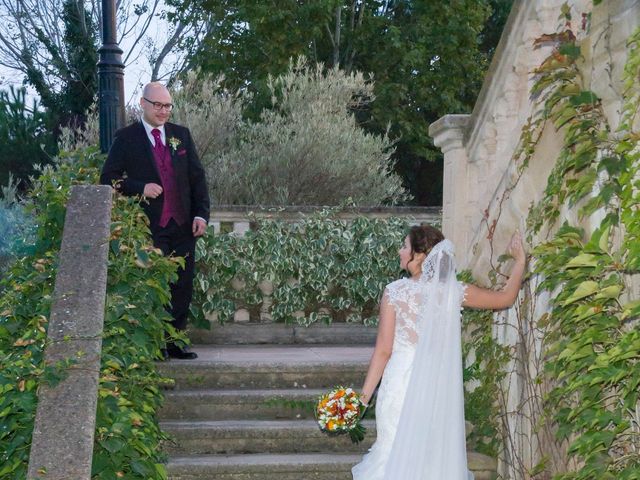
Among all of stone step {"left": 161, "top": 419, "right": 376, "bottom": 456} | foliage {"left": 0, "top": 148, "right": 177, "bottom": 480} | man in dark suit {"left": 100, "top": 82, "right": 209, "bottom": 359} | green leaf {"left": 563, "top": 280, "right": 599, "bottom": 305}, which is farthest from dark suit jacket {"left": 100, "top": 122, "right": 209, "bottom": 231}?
green leaf {"left": 563, "top": 280, "right": 599, "bottom": 305}

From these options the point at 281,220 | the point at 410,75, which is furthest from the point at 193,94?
the point at 410,75

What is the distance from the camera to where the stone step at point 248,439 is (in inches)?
243

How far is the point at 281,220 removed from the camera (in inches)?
351

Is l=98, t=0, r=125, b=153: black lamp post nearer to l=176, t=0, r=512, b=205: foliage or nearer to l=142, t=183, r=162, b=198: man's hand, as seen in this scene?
l=142, t=183, r=162, b=198: man's hand

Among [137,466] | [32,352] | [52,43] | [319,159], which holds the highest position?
[52,43]

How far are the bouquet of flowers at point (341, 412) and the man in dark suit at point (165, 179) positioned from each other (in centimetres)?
235

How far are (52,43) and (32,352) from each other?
23171 millimetres

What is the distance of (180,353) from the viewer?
7.06 metres

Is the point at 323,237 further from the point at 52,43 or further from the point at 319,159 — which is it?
the point at 52,43

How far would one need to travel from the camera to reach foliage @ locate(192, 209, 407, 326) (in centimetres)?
843

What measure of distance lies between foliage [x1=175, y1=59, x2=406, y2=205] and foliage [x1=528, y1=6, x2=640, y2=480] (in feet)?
25.1

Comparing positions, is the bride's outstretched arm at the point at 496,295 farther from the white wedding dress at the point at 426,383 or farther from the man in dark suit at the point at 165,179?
the man in dark suit at the point at 165,179

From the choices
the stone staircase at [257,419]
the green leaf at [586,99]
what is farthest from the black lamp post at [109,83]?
the green leaf at [586,99]

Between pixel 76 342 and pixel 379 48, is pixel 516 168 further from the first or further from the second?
pixel 379 48
